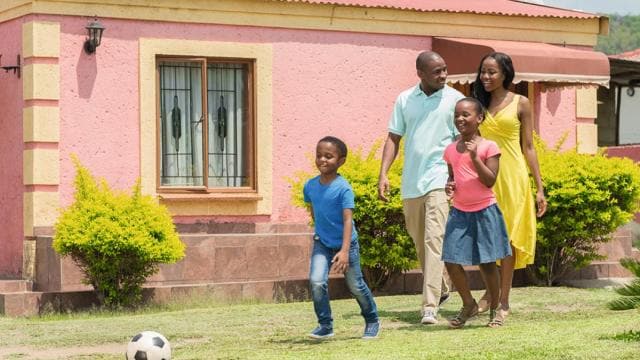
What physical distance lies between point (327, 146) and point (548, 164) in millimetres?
5920

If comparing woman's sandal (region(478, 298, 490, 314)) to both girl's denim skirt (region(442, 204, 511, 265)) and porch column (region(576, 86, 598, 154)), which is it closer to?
girl's denim skirt (region(442, 204, 511, 265))

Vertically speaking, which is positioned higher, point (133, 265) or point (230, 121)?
point (230, 121)

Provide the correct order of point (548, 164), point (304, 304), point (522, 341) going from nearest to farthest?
1. point (522, 341)
2. point (304, 304)
3. point (548, 164)

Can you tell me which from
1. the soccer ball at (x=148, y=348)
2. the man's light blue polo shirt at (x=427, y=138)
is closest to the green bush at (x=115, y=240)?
the man's light blue polo shirt at (x=427, y=138)

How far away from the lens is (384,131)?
18359 millimetres

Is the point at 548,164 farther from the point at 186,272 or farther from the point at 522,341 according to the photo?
the point at 522,341

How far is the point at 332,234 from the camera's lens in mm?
10250

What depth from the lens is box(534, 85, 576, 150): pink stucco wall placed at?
1958 cm

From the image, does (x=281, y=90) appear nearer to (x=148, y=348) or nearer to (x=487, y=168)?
(x=487, y=168)

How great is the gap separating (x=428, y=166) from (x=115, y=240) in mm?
4070

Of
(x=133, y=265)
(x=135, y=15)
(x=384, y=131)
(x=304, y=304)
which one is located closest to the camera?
(x=304, y=304)

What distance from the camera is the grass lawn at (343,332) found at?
9.33 m

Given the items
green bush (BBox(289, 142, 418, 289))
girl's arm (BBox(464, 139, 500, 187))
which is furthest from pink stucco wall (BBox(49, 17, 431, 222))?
girl's arm (BBox(464, 139, 500, 187))

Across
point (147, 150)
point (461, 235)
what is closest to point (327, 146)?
point (461, 235)
